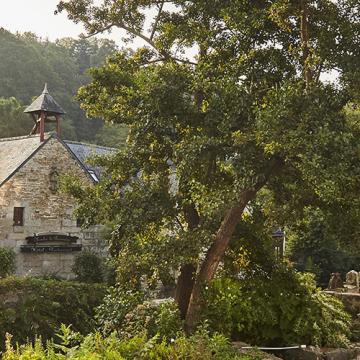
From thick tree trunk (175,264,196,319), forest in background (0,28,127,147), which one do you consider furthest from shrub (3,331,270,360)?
forest in background (0,28,127,147)

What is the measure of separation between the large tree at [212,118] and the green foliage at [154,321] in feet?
1.70

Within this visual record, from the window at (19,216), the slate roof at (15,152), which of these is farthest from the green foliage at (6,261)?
the slate roof at (15,152)

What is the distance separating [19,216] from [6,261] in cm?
241

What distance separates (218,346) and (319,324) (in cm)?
360

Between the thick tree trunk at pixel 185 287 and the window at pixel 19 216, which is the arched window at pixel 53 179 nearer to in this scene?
the window at pixel 19 216

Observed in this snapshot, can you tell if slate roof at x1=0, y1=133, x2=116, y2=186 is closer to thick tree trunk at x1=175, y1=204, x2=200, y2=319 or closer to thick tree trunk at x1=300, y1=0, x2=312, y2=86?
thick tree trunk at x1=175, y1=204, x2=200, y2=319

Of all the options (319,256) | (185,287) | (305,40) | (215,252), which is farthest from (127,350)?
(319,256)

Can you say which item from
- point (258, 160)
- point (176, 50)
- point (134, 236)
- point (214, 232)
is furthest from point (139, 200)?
point (176, 50)

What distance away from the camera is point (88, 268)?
80.0ft

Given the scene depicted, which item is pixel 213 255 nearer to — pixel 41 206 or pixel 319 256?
pixel 41 206

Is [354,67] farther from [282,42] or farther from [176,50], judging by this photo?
[176,50]

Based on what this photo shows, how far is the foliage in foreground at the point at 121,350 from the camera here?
631cm

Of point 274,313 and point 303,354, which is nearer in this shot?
point 303,354

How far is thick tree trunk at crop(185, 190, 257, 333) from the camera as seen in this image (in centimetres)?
1055
